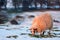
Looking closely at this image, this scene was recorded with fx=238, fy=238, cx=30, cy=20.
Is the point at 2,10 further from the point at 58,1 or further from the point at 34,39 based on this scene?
the point at 34,39

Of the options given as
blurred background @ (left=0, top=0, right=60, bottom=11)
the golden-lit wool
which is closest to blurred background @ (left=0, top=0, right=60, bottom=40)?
blurred background @ (left=0, top=0, right=60, bottom=11)

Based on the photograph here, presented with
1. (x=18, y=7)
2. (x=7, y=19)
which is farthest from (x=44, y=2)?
(x=7, y=19)

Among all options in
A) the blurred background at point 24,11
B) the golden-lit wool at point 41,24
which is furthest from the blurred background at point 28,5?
the golden-lit wool at point 41,24

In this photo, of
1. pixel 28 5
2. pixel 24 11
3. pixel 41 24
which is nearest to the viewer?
pixel 41 24

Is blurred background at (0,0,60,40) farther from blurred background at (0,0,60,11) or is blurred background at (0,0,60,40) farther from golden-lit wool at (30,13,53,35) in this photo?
golden-lit wool at (30,13,53,35)

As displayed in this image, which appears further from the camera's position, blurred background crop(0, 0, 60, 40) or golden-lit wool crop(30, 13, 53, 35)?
blurred background crop(0, 0, 60, 40)

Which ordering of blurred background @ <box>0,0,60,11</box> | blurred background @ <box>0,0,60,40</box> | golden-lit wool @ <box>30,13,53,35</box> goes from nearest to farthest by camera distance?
golden-lit wool @ <box>30,13,53,35</box>
blurred background @ <box>0,0,60,40</box>
blurred background @ <box>0,0,60,11</box>

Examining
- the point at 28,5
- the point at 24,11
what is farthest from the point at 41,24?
the point at 28,5

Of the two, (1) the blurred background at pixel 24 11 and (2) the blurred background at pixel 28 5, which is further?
(2) the blurred background at pixel 28 5

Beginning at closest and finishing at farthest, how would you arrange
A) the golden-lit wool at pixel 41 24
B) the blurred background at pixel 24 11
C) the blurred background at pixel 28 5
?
1. the golden-lit wool at pixel 41 24
2. the blurred background at pixel 24 11
3. the blurred background at pixel 28 5

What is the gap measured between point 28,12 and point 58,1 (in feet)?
3.08

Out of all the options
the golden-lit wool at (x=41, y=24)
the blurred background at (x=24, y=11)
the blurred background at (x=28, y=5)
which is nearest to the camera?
the golden-lit wool at (x=41, y=24)

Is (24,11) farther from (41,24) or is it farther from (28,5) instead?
(41,24)

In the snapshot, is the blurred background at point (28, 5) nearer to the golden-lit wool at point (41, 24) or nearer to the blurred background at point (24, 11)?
the blurred background at point (24, 11)
